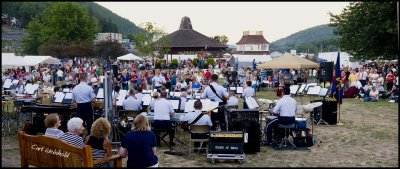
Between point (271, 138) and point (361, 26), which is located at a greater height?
point (361, 26)

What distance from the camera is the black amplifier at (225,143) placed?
891cm

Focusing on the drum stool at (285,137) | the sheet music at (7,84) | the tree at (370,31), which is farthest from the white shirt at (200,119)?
the tree at (370,31)

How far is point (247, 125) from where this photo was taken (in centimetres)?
979

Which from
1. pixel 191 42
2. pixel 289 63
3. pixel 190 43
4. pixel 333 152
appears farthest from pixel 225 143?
pixel 191 42

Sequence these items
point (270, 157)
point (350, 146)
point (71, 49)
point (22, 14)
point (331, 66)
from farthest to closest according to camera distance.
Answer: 1. point (331, 66)
2. point (350, 146)
3. point (270, 157)
4. point (71, 49)
5. point (22, 14)

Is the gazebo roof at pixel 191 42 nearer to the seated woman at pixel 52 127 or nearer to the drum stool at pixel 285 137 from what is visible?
the drum stool at pixel 285 137

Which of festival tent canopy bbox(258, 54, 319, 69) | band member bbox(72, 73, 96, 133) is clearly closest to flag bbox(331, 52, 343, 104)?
band member bbox(72, 73, 96, 133)

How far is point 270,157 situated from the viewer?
950 cm

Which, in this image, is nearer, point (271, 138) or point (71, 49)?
point (71, 49)

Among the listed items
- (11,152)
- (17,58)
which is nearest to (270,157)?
(11,152)

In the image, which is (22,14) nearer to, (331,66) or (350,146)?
(350,146)

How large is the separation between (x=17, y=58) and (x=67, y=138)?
1848 cm

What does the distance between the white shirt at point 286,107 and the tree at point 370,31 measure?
515 inches

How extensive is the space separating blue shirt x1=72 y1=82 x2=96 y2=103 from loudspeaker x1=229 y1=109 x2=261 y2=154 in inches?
144
